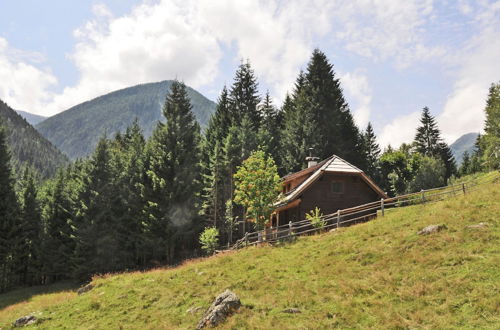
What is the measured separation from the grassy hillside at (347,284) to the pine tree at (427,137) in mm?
57819

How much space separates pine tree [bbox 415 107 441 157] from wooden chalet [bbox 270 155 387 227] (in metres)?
50.0

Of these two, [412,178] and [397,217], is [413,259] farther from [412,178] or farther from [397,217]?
[412,178]

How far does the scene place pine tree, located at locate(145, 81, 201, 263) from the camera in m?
36.7

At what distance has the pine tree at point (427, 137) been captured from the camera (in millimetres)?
76875

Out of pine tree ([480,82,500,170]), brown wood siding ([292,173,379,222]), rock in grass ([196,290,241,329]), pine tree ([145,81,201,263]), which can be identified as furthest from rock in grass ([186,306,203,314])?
pine tree ([480,82,500,170])

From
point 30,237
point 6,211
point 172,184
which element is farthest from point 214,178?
point 30,237

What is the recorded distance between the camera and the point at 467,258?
14.2 meters

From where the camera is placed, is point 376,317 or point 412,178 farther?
point 412,178

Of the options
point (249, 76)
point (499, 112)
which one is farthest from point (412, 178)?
point (249, 76)

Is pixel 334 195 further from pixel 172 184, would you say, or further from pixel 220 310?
pixel 220 310

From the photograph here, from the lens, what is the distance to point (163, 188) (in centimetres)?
3709

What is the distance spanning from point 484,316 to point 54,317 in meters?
19.5

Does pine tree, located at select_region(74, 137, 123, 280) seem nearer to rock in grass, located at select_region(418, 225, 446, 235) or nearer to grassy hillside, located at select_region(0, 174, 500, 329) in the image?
grassy hillside, located at select_region(0, 174, 500, 329)

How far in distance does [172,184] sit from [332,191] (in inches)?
648
